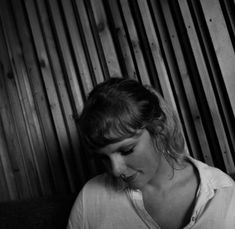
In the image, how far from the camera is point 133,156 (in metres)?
1.23

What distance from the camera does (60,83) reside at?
1.79 meters

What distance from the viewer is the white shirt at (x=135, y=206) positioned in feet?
4.19

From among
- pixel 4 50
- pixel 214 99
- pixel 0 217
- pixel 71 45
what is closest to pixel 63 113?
pixel 71 45

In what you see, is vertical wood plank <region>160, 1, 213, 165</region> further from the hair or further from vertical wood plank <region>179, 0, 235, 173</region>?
the hair

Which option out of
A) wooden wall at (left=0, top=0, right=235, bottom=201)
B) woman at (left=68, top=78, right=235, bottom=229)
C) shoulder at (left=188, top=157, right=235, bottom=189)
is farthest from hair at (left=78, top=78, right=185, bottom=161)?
wooden wall at (left=0, top=0, right=235, bottom=201)

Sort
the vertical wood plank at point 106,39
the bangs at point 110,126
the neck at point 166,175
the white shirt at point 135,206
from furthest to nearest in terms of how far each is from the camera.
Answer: the vertical wood plank at point 106,39, the neck at point 166,175, the white shirt at point 135,206, the bangs at point 110,126

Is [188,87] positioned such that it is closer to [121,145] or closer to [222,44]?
[222,44]

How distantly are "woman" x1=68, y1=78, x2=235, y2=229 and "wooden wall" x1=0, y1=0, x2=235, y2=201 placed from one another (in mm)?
201

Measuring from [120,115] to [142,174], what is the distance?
0.26 metres

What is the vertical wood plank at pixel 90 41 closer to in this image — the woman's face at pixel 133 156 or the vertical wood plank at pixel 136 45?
the vertical wood plank at pixel 136 45

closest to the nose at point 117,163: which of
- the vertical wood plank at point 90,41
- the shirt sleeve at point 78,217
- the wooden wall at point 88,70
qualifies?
the shirt sleeve at point 78,217

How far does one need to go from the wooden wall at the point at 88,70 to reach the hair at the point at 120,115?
0.88ft

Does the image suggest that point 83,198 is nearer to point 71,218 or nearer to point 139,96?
point 71,218

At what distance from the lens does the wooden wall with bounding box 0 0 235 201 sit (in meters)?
1.50
